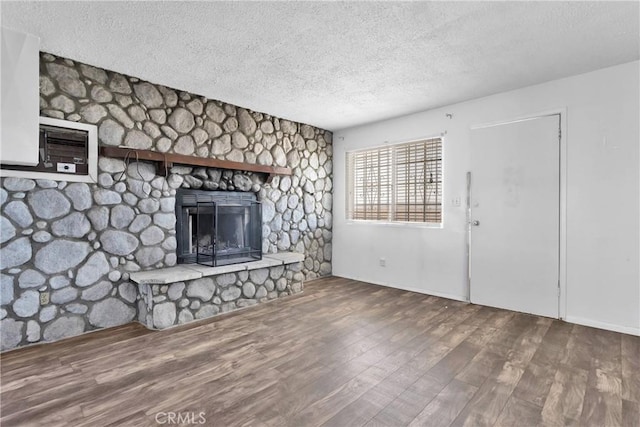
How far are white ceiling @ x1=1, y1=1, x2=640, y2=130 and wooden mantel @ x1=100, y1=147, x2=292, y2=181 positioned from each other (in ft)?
2.43

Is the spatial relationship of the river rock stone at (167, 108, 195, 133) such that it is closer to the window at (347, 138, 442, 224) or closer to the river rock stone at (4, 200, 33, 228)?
the river rock stone at (4, 200, 33, 228)

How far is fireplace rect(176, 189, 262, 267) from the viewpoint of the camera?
365 centimetres

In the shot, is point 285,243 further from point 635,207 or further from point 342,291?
point 635,207

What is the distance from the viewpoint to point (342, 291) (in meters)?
4.38

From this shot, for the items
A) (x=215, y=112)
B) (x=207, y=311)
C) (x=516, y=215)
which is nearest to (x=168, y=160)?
(x=215, y=112)

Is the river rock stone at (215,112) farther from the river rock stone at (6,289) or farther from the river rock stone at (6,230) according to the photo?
the river rock stone at (6,289)

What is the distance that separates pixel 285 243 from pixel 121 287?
2.15 metres

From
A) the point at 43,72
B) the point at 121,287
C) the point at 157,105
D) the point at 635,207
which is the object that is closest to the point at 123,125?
the point at 157,105

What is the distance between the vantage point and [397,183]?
4637mm

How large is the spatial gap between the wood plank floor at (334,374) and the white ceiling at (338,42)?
7.91 ft

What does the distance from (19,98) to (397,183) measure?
4052mm

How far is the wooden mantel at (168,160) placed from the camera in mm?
3043

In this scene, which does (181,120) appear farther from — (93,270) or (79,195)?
(93,270)

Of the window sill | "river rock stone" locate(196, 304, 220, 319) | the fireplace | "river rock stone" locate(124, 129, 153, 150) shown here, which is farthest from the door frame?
"river rock stone" locate(124, 129, 153, 150)
